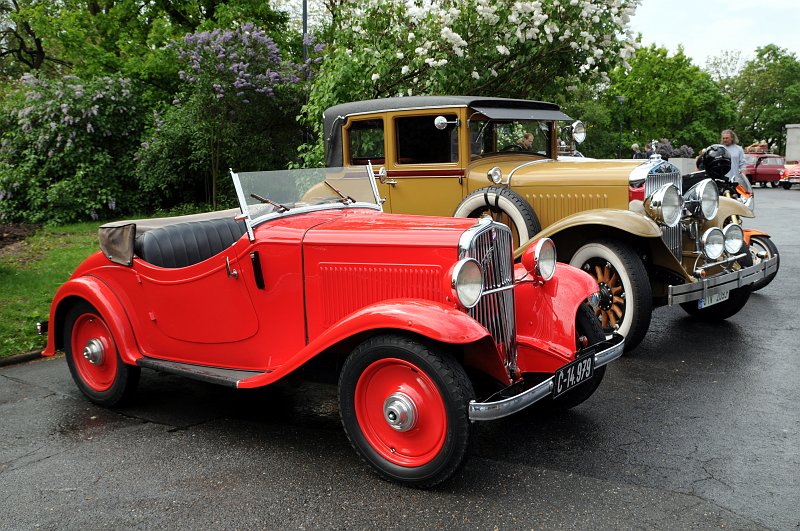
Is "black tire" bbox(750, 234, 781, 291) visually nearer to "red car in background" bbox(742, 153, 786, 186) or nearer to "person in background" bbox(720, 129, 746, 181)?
"person in background" bbox(720, 129, 746, 181)

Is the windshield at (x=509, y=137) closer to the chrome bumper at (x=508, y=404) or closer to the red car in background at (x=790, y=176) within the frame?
the chrome bumper at (x=508, y=404)

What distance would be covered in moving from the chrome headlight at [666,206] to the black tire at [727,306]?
1.06 meters

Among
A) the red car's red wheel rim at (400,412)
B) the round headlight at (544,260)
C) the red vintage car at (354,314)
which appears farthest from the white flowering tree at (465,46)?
the red car's red wheel rim at (400,412)

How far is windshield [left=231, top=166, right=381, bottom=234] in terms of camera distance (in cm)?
396

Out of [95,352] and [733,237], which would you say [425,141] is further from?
[95,352]

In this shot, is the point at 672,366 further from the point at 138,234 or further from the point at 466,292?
the point at 138,234

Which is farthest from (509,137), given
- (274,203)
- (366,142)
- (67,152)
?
(67,152)

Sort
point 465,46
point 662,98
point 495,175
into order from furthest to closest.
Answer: point 662,98 < point 465,46 < point 495,175

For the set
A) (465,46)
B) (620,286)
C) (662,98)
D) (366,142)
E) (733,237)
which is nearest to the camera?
(620,286)

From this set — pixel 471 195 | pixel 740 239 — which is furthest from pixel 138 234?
pixel 740 239

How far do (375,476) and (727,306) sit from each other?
14.7 ft

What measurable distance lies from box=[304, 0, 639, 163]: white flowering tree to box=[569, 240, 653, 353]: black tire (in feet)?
17.5

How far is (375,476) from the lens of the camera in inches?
133

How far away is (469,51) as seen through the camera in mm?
10492
